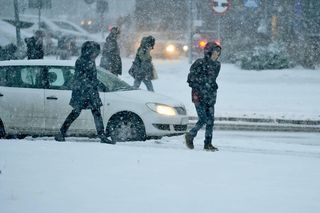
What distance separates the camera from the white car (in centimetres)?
1083

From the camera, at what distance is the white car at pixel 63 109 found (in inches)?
426

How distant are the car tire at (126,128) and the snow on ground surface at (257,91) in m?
4.52

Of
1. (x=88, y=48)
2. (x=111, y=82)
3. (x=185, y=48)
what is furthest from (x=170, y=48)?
(x=88, y=48)

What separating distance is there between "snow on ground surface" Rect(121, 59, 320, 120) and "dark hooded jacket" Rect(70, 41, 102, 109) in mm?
5428

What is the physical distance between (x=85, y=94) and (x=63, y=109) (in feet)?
2.85

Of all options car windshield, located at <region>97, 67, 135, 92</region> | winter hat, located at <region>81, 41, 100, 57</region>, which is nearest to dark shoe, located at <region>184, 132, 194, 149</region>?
car windshield, located at <region>97, 67, 135, 92</region>

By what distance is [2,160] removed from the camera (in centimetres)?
744

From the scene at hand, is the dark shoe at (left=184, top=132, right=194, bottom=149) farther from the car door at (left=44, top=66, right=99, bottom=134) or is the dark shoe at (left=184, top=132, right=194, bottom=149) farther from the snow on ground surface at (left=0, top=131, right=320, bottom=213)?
the car door at (left=44, top=66, right=99, bottom=134)

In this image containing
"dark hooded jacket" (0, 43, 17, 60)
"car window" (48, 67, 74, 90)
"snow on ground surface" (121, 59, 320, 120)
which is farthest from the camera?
"dark hooded jacket" (0, 43, 17, 60)

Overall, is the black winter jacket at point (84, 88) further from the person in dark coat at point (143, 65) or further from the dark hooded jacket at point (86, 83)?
the person in dark coat at point (143, 65)

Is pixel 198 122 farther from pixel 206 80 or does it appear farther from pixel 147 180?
pixel 147 180

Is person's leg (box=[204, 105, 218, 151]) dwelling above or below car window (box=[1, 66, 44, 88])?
below

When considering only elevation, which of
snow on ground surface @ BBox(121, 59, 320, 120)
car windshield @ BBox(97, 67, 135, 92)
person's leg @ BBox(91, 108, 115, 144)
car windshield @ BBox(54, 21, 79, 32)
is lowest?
snow on ground surface @ BBox(121, 59, 320, 120)

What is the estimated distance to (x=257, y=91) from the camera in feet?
64.5
